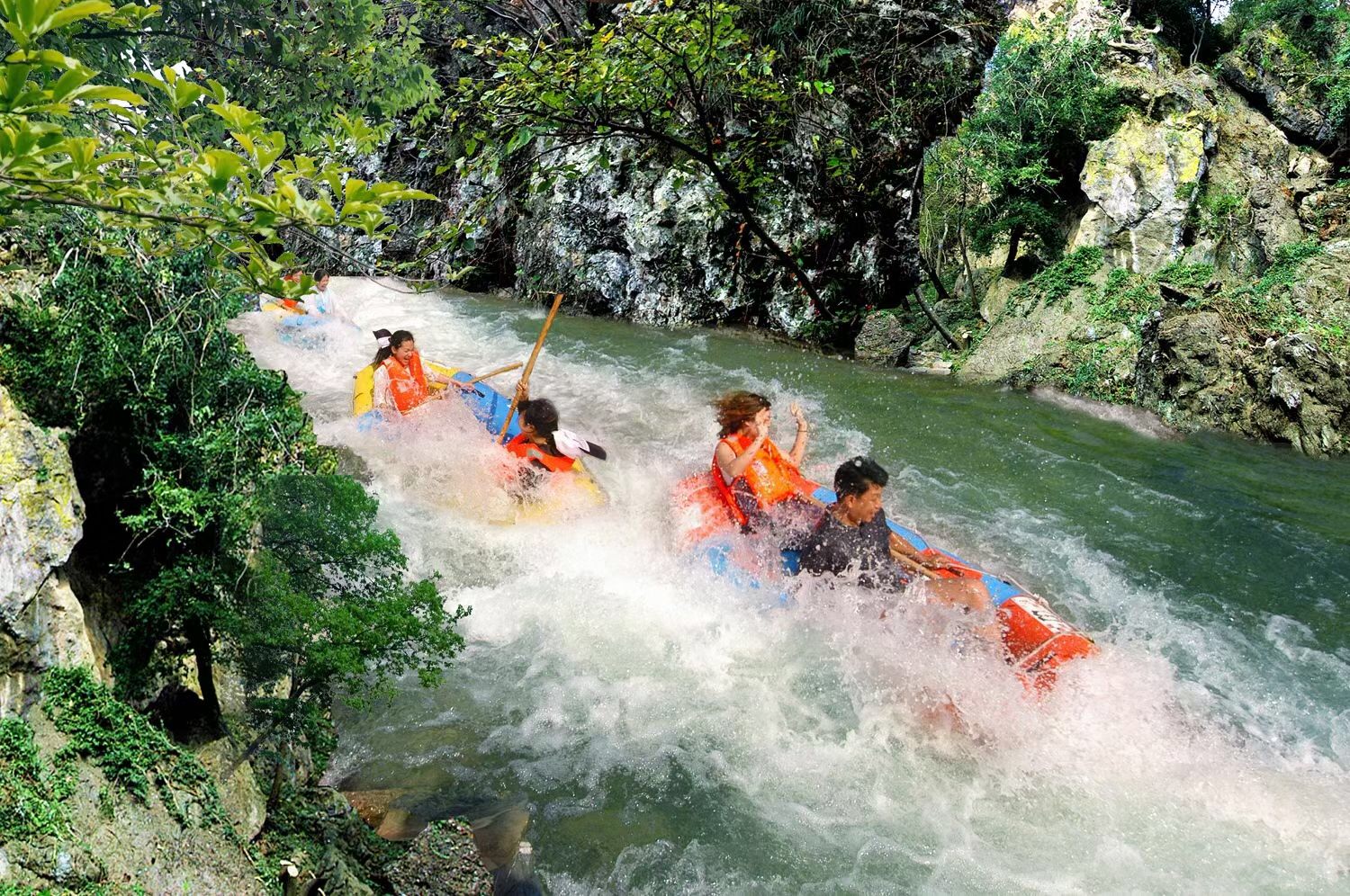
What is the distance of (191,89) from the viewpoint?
1.66 m

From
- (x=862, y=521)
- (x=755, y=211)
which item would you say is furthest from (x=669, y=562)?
(x=755, y=211)

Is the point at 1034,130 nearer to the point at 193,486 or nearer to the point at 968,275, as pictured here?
the point at 968,275

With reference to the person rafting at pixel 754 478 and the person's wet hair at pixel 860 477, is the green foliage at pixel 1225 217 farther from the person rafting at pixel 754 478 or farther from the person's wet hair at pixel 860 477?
the person's wet hair at pixel 860 477

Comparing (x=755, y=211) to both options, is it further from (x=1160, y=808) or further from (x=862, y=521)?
(x=1160, y=808)

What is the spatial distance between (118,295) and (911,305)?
1015cm

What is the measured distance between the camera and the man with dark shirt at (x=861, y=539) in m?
4.65

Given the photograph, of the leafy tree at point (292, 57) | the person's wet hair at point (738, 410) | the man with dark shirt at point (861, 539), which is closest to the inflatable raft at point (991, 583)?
the man with dark shirt at point (861, 539)

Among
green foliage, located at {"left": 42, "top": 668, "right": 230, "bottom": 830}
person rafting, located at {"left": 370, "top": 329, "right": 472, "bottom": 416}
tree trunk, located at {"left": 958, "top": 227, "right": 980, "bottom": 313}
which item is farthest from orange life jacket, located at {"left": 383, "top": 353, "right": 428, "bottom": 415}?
tree trunk, located at {"left": 958, "top": 227, "right": 980, "bottom": 313}

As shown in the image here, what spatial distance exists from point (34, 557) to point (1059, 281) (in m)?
10.1

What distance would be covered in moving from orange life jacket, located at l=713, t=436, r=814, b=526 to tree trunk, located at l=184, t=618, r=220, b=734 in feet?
10.8

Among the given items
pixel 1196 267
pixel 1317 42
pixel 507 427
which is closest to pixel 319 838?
pixel 507 427

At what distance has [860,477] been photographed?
462cm

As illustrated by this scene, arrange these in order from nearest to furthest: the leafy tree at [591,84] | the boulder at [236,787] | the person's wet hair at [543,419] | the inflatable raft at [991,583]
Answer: the boulder at [236,787]
the inflatable raft at [991,583]
the leafy tree at [591,84]
the person's wet hair at [543,419]

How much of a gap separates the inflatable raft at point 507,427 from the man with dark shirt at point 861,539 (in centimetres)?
213
